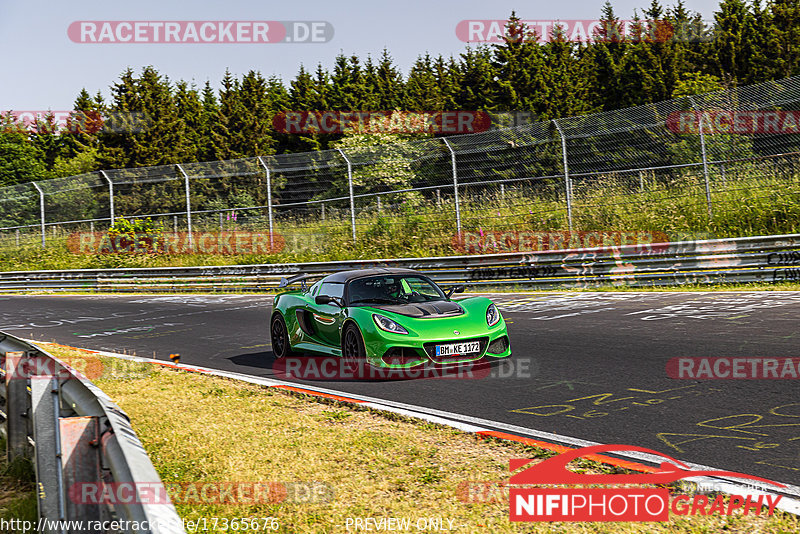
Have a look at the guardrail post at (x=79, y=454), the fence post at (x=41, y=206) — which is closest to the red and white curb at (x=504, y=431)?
the guardrail post at (x=79, y=454)

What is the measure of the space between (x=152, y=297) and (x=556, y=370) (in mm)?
17784

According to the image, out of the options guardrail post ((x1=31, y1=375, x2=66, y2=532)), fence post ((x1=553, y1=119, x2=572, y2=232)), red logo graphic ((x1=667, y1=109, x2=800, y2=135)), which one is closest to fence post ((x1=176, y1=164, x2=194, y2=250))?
fence post ((x1=553, y1=119, x2=572, y2=232))

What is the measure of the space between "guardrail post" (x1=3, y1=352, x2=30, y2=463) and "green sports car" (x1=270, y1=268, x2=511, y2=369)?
3613mm

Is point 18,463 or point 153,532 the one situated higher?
point 153,532

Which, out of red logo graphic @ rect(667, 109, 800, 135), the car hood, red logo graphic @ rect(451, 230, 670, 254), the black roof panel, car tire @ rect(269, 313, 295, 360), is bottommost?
car tire @ rect(269, 313, 295, 360)

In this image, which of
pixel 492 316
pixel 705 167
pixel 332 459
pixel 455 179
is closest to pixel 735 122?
pixel 705 167

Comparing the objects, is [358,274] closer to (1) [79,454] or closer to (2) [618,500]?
(2) [618,500]

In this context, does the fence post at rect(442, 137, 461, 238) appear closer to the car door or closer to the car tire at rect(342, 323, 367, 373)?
the car door

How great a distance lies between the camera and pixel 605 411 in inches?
244

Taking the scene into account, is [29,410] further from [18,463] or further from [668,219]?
[668,219]

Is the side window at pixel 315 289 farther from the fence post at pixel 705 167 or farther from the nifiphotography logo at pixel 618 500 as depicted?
the fence post at pixel 705 167

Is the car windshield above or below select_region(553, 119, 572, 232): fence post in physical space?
below

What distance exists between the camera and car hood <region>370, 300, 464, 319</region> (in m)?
8.30

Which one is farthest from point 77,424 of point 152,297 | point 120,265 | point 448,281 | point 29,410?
point 120,265
